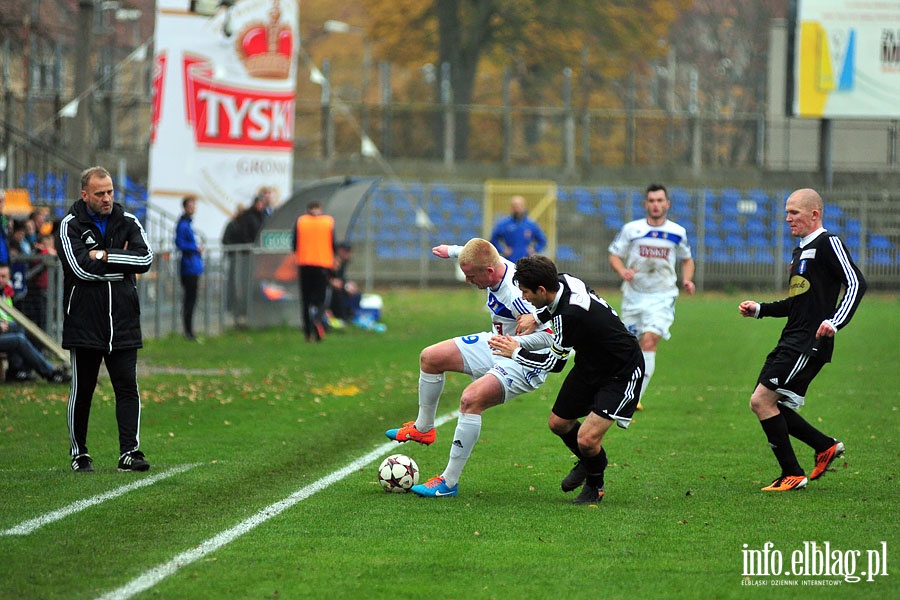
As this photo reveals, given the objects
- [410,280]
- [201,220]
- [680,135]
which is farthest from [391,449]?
[680,135]

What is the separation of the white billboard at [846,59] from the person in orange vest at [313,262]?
18790 mm

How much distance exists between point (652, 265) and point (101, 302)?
590 cm

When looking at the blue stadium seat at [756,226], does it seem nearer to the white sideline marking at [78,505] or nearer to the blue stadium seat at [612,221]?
the blue stadium seat at [612,221]

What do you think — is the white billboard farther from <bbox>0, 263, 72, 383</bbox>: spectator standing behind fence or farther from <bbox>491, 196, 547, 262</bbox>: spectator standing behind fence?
<bbox>0, 263, 72, 383</bbox>: spectator standing behind fence

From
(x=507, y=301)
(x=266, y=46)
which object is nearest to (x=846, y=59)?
(x=266, y=46)

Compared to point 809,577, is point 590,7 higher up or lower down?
higher up

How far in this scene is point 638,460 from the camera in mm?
9297

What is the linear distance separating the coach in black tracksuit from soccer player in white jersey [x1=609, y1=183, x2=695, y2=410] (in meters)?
5.30

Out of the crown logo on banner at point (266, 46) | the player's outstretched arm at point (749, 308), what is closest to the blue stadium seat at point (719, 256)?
the crown logo on banner at point (266, 46)

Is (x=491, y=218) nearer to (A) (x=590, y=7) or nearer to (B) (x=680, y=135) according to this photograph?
(B) (x=680, y=135)

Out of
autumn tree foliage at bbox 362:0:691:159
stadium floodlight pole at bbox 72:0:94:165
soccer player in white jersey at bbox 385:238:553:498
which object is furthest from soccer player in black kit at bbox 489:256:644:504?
autumn tree foliage at bbox 362:0:691:159

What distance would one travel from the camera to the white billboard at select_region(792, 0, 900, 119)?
110 feet

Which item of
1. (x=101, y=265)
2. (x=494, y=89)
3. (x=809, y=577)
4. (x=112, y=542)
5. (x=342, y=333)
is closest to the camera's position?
(x=809, y=577)

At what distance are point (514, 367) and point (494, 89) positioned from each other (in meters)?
37.1
